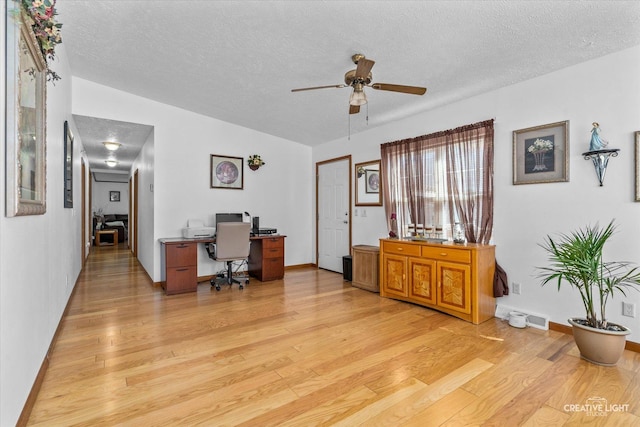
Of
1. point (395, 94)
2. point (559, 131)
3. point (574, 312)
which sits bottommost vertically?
point (574, 312)

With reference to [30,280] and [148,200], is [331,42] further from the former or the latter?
[148,200]

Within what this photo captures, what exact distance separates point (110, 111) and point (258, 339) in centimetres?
379

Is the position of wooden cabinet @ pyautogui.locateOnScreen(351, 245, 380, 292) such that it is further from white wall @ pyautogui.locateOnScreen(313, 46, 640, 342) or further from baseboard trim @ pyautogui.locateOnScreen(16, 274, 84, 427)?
baseboard trim @ pyautogui.locateOnScreen(16, 274, 84, 427)

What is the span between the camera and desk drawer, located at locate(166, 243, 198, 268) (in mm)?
4266

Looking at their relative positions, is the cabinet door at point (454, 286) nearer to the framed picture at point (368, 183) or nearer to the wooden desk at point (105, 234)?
the framed picture at point (368, 183)

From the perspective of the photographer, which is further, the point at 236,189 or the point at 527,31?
the point at 236,189

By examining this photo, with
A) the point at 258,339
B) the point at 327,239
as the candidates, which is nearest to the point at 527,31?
the point at 258,339

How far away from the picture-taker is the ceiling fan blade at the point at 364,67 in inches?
95.1

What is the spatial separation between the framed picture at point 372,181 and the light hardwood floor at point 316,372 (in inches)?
78.9

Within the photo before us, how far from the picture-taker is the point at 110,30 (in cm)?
286

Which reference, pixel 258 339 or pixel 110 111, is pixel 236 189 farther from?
pixel 258 339

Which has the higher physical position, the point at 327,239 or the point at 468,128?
the point at 468,128

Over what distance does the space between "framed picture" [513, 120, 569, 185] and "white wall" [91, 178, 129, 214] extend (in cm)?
1256

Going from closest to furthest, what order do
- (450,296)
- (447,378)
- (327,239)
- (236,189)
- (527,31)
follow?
(447,378), (527,31), (450,296), (236,189), (327,239)
